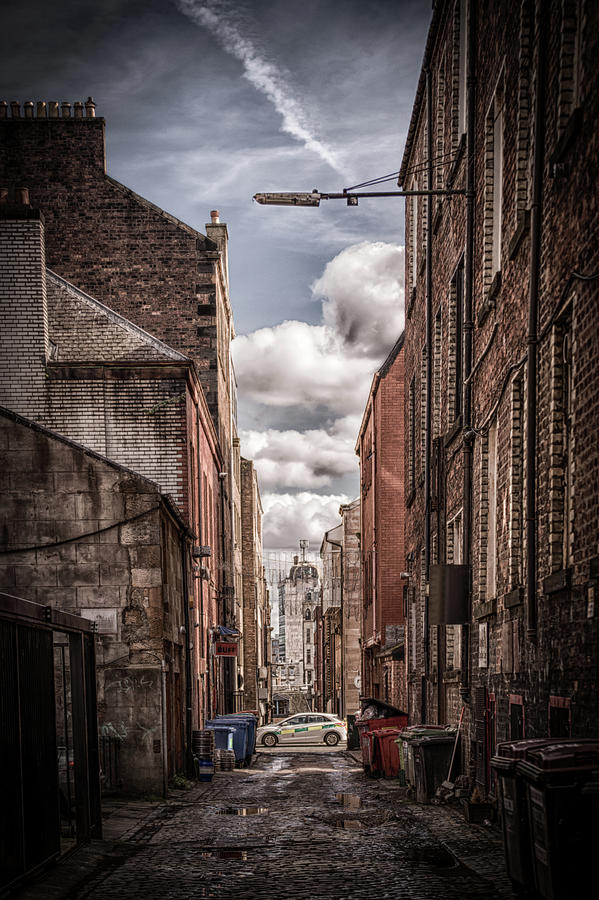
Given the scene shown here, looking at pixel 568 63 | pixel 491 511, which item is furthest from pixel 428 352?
pixel 568 63

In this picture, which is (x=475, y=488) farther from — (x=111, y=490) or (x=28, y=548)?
(x=28, y=548)

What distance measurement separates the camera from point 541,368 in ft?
34.4

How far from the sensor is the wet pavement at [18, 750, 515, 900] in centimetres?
855

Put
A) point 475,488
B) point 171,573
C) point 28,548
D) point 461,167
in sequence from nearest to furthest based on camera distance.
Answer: point 475,488
point 461,167
point 28,548
point 171,573

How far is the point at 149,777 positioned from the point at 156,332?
1588cm

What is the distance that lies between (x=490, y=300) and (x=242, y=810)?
809 centimetres

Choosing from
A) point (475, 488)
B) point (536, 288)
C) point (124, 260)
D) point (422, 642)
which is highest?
point (124, 260)

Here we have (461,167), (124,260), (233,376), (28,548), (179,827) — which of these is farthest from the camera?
(233,376)

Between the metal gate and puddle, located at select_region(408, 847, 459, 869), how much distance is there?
11.6 ft

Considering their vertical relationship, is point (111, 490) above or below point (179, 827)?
above

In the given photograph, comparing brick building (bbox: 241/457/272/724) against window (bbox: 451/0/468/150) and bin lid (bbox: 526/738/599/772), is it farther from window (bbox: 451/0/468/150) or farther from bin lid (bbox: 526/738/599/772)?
bin lid (bbox: 526/738/599/772)

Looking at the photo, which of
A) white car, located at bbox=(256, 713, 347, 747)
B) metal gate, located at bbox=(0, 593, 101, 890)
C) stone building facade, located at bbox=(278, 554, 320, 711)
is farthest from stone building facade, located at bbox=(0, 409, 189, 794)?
stone building facade, located at bbox=(278, 554, 320, 711)

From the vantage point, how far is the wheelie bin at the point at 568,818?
21.2 ft

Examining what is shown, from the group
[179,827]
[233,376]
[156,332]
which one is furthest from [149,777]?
[233,376]
